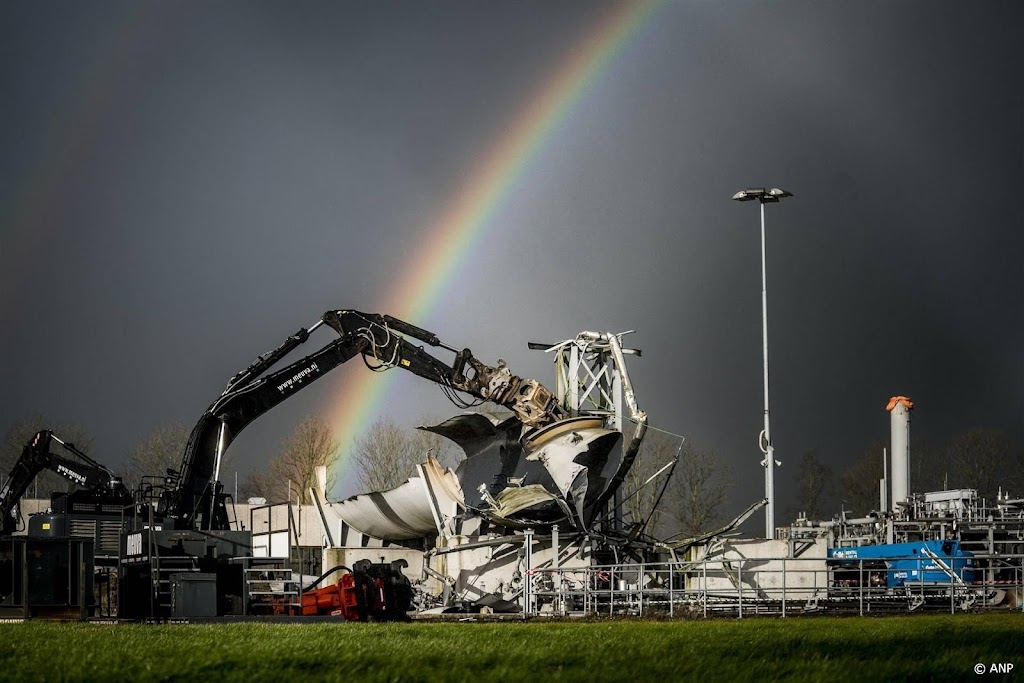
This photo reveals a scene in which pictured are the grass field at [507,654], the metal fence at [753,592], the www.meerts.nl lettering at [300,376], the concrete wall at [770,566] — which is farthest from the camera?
the www.meerts.nl lettering at [300,376]

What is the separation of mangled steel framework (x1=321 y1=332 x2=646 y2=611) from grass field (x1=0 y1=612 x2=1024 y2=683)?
17370mm

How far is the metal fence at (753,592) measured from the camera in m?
30.8

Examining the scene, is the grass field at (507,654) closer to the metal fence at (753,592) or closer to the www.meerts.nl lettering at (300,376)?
the metal fence at (753,592)

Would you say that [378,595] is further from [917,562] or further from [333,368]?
[917,562]

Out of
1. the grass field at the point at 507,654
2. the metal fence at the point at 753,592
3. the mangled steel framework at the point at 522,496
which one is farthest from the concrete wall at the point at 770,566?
the grass field at the point at 507,654

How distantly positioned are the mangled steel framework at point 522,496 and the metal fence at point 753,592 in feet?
3.73

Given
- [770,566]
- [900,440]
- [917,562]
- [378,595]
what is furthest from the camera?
[900,440]

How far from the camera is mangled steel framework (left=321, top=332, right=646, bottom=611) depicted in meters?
38.2

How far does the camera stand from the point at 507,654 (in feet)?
49.0

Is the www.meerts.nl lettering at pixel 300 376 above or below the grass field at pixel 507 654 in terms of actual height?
above

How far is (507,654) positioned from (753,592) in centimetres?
1878

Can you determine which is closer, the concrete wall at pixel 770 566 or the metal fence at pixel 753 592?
the metal fence at pixel 753 592

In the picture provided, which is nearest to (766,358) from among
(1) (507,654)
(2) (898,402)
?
(2) (898,402)

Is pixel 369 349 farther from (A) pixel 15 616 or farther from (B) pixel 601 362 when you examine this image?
(A) pixel 15 616
